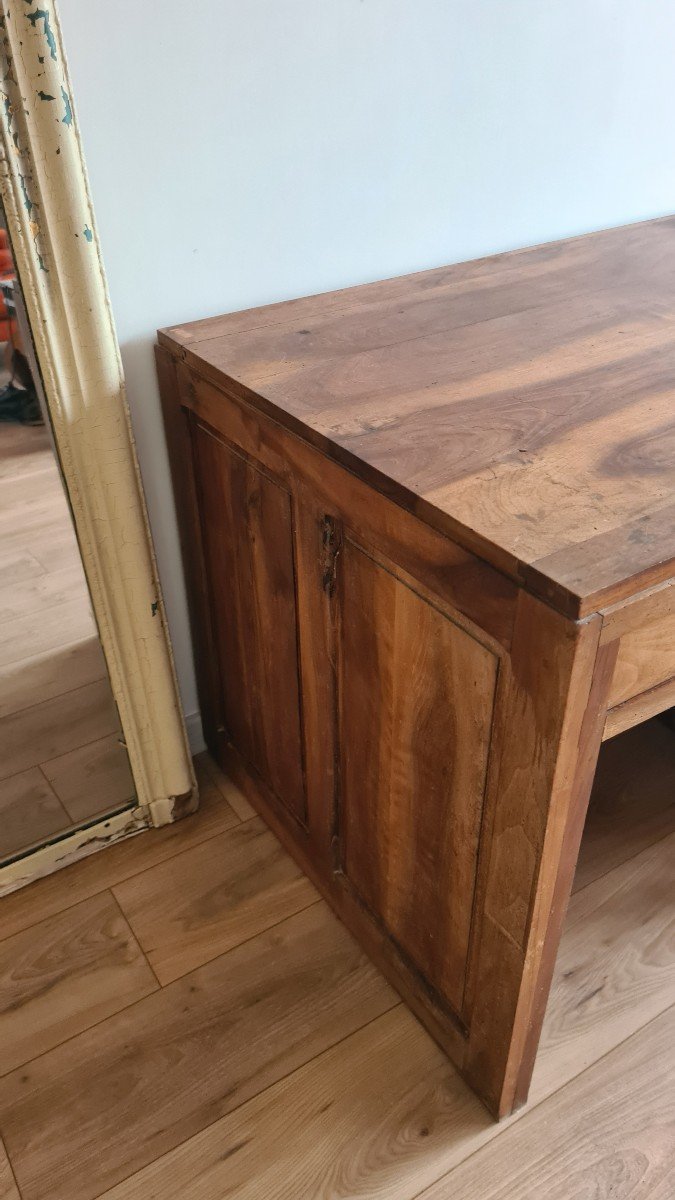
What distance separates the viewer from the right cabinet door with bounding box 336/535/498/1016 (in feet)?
2.78

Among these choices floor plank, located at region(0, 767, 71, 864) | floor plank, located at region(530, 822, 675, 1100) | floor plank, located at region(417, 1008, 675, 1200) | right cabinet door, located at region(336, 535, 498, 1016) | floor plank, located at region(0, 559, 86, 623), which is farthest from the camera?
floor plank, located at region(0, 767, 71, 864)

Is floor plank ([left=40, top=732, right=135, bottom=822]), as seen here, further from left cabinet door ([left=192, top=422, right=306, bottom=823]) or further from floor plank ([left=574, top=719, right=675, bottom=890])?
floor plank ([left=574, top=719, right=675, bottom=890])

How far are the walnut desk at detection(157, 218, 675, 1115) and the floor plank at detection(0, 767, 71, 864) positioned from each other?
33cm

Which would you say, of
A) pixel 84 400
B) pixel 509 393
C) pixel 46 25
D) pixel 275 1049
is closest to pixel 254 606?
pixel 84 400

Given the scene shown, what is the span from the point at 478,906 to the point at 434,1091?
1.02ft

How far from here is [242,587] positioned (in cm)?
121

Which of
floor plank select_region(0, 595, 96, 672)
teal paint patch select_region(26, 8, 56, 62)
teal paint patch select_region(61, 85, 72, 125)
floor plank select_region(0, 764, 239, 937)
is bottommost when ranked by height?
floor plank select_region(0, 764, 239, 937)

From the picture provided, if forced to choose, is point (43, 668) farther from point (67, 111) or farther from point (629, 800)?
point (629, 800)

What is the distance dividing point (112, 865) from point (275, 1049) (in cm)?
39

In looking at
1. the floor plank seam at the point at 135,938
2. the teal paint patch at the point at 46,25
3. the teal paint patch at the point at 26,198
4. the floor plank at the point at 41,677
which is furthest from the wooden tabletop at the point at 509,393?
the floor plank seam at the point at 135,938

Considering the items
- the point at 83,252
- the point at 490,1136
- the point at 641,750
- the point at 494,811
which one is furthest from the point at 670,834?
the point at 83,252

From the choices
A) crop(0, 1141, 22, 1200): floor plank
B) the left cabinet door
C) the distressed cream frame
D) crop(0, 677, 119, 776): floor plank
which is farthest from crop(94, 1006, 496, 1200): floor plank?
crop(0, 677, 119, 776): floor plank

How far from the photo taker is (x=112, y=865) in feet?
4.53

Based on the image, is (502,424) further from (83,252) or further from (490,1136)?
(490,1136)
